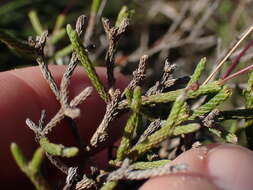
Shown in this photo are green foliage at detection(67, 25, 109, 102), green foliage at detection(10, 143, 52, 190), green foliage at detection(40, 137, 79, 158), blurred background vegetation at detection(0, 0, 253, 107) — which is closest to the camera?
green foliage at detection(10, 143, 52, 190)

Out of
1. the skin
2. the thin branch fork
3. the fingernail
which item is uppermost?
the thin branch fork

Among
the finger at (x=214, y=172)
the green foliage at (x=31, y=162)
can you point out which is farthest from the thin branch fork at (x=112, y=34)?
the green foliage at (x=31, y=162)

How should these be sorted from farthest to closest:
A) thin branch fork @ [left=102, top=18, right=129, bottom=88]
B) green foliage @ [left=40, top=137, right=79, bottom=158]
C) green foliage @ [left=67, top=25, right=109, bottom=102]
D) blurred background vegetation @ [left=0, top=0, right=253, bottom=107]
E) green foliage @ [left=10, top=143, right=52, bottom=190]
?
blurred background vegetation @ [left=0, top=0, right=253, bottom=107], thin branch fork @ [left=102, top=18, right=129, bottom=88], green foliage @ [left=67, top=25, right=109, bottom=102], green foliage @ [left=40, top=137, right=79, bottom=158], green foliage @ [left=10, top=143, right=52, bottom=190]

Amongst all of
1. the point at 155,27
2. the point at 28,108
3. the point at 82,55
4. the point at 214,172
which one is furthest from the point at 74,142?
the point at 155,27

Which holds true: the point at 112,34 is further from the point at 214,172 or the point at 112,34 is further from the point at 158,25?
the point at 158,25

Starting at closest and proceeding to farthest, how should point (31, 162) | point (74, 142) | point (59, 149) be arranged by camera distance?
point (31, 162)
point (59, 149)
point (74, 142)

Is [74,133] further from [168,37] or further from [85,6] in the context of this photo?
[85,6]

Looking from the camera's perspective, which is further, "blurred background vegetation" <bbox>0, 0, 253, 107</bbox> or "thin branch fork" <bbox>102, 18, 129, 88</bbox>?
"blurred background vegetation" <bbox>0, 0, 253, 107</bbox>

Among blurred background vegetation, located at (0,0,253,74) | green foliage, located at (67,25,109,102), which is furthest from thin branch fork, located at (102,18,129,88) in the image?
blurred background vegetation, located at (0,0,253,74)

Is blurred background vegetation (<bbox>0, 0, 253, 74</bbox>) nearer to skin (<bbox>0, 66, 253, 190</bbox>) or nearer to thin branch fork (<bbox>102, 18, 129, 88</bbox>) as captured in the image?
skin (<bbox>0, 66, 253, 190</bbox>)
